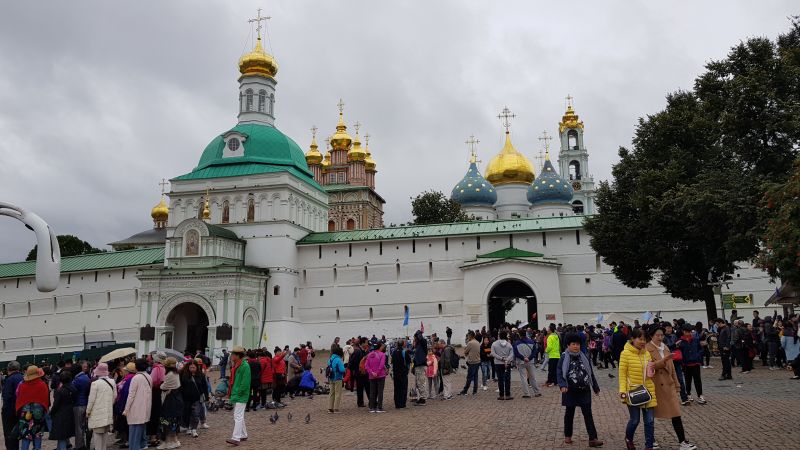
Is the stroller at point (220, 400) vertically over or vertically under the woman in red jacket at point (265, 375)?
under

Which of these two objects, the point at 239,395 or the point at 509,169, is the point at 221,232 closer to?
the point at 239,395

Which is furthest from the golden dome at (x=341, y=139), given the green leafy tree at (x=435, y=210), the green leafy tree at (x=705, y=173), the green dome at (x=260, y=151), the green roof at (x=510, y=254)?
the green leafy tree at (x=705, y=173)

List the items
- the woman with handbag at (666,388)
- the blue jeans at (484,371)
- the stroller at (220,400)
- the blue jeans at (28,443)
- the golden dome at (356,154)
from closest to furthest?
1. the woman with handbag at (666,388)
2. the blue jeans at (28,443)
3. the stroller at (220,400)
4. the blue jeans at (484,371)
5. the golden dome at (356,154)

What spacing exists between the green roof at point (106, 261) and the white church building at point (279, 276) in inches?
4.6

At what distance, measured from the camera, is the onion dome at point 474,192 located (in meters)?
62.7

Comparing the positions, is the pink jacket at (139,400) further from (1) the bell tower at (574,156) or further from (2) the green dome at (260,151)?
(1) the bell tower at (574,156)

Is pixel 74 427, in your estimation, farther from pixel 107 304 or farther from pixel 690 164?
pixel 107 304

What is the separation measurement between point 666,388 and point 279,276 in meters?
34.5

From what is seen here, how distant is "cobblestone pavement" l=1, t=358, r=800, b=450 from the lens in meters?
10.0

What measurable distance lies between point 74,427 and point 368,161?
63.3m

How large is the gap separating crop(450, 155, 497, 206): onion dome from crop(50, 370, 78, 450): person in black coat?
5327 cm

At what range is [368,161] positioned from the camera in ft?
240

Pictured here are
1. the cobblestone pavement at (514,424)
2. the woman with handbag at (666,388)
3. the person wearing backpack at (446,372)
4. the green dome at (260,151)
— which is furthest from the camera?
the green dome at (260,151)

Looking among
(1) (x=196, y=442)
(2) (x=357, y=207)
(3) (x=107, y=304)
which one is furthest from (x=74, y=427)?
(2) (x=357, y=207)
